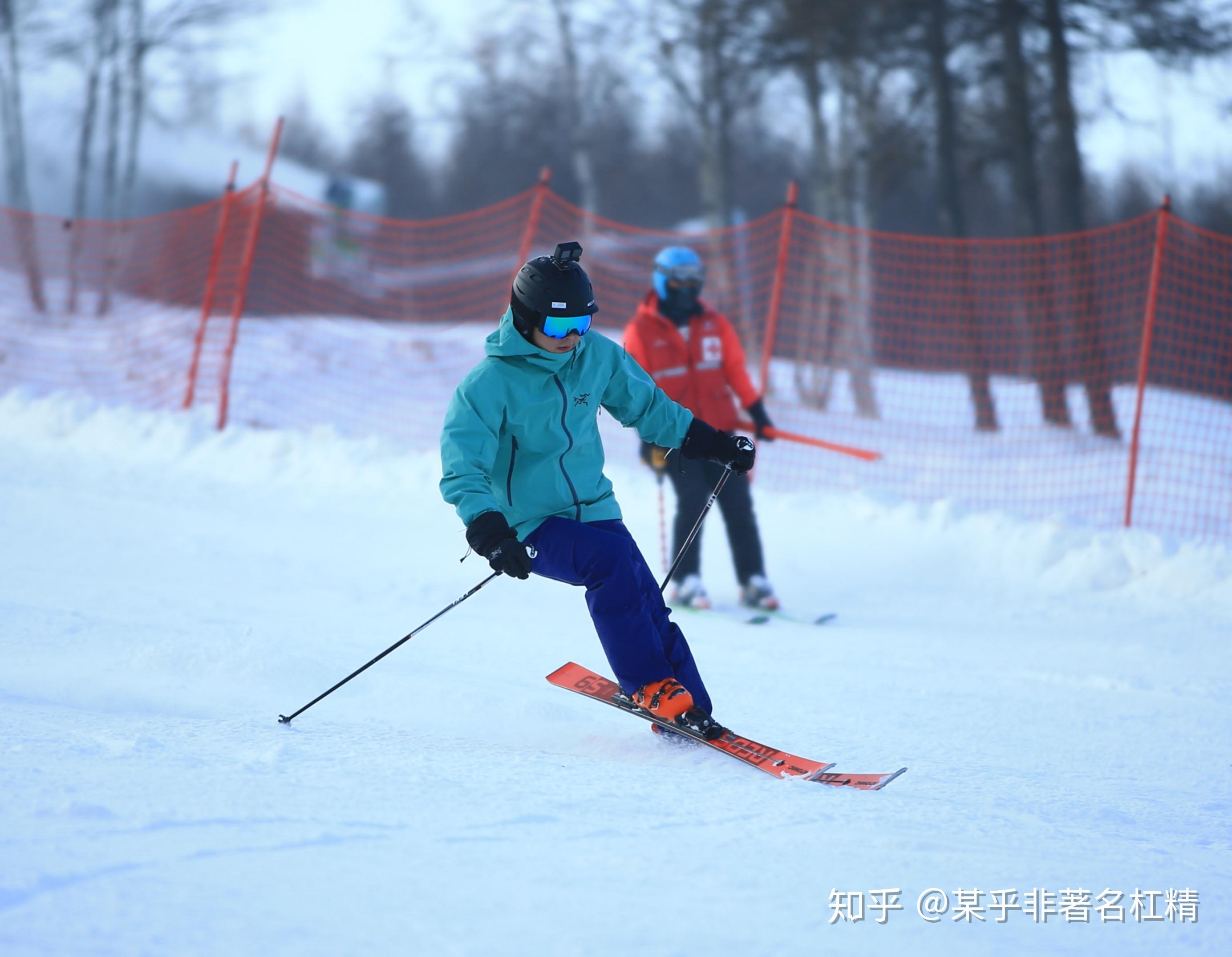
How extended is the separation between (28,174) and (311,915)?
2317 cm

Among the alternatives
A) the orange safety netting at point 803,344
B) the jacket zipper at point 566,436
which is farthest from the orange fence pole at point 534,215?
the jacket zipper at point 566,436

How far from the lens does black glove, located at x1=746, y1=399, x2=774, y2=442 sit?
581 centimetres

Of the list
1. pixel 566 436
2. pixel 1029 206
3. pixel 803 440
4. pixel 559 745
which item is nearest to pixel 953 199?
pixel 1029 206

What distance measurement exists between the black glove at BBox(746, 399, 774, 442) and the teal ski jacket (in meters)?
2.47

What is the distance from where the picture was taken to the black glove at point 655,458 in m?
5.70

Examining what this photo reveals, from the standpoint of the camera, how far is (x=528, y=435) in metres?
3.20

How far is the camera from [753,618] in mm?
5586

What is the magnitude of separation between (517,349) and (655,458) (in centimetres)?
264

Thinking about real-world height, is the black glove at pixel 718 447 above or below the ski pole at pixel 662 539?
above

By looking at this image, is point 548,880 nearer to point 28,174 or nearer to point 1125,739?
point 1125,739

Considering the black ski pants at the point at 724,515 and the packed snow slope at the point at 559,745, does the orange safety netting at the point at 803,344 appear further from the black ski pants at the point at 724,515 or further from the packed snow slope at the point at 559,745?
the black ski pants at the point at 724,515

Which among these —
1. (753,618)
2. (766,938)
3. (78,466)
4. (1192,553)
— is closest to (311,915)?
(766,938)

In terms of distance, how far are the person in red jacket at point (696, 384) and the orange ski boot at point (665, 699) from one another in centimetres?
245

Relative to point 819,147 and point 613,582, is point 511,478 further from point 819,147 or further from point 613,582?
point 819,147
